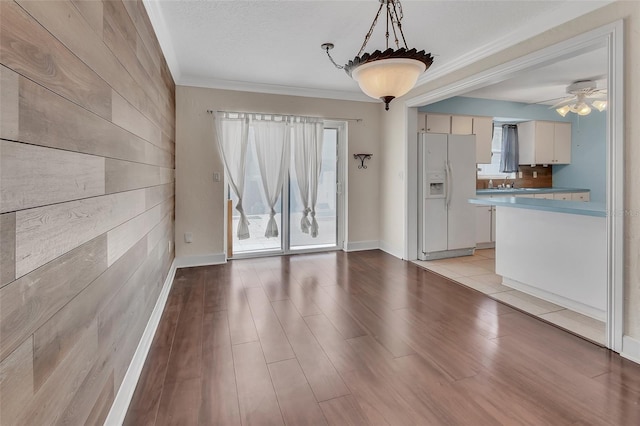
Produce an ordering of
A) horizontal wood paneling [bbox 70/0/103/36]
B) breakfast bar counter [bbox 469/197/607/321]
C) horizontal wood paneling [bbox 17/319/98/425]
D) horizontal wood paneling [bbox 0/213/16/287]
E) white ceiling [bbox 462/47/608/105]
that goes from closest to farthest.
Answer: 1. horizontal wood paneling [bbox 0/213/16/287]
2. horizontal wood paneling [bbox 17/319/98/425]
3. horizontal wood paneling [bbox 70/0/103/36]
4. breakfast bar counter [bbox 469/197/607/321]
5. white ceiling [bbox 462/47/608/105]

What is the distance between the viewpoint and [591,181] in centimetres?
618

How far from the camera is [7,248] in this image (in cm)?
77

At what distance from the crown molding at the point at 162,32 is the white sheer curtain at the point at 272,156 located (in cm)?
126

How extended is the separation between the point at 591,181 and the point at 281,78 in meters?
6.09

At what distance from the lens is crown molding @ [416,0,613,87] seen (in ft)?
7.99

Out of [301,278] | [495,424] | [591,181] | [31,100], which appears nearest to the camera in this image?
[31,100]

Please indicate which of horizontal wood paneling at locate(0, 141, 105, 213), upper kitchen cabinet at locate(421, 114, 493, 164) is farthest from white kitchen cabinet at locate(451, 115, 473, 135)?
horizontal wood paneling at locate(0, 141, 105, 213)

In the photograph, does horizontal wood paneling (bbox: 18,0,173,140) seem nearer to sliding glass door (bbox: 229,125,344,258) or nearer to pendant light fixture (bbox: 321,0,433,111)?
pendant light fixture (bbox: 321,0,433,111)

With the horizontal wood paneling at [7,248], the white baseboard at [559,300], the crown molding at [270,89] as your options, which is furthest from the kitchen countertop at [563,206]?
the horizontal wood paneling at [7,248]

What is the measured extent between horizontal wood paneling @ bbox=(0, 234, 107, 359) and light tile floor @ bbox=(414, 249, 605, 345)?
3.23 meters

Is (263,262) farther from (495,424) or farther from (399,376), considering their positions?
(495,424)

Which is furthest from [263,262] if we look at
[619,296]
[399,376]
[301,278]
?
[619,296]

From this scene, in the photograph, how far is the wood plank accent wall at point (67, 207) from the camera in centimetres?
80

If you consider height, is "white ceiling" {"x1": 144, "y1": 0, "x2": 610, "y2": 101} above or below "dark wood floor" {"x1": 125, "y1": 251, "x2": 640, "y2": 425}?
above
